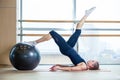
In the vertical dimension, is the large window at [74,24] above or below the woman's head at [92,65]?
above

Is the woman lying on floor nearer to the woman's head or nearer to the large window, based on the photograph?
the woman's head

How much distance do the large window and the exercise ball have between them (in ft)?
4.37

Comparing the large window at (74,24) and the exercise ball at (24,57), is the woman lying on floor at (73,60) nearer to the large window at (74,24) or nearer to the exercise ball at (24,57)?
the exercise ball at (24,57)

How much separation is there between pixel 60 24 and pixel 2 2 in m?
1.51

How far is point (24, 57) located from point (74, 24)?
1.95m

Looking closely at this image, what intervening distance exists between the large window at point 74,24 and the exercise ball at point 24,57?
1331mm

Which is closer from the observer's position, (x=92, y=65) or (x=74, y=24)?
(x=92, y=65)

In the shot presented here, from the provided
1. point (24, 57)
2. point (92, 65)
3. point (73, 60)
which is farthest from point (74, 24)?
point (24, 57)

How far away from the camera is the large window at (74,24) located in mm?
6723

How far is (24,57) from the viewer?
17.1 feet

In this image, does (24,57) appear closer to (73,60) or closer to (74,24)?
(73,60)

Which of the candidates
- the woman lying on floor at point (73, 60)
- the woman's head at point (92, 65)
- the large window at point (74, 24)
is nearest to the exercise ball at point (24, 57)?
the woman lying on floor at point (73, 60)

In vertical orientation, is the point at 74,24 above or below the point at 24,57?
above

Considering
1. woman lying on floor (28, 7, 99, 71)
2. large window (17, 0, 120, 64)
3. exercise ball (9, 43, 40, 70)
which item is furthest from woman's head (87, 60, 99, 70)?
large window (17, 0, 120, 64)
